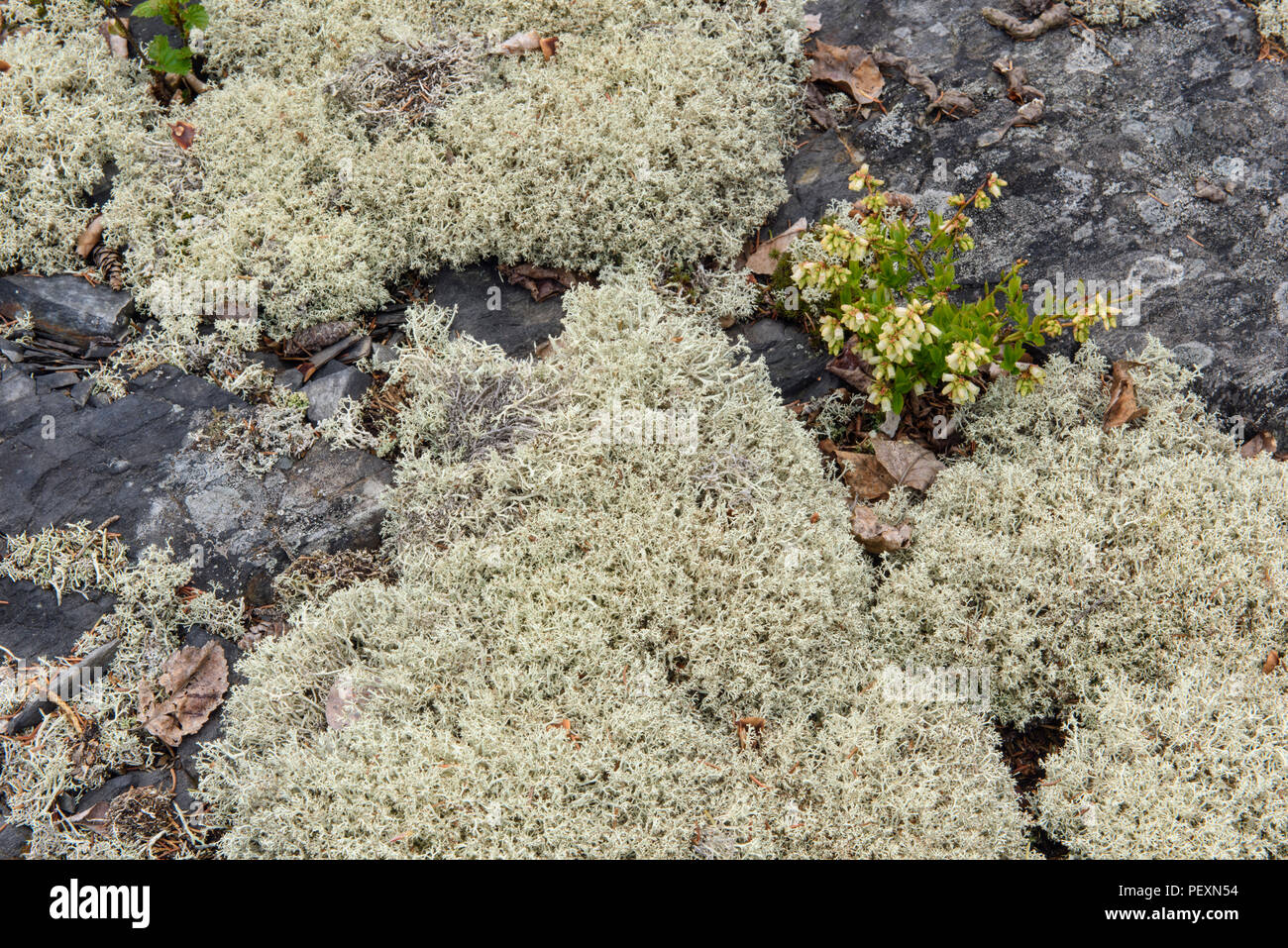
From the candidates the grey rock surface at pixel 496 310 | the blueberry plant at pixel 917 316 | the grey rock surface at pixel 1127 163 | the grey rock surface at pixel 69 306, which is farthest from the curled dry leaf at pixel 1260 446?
the grey rock surface at pixel 69 306

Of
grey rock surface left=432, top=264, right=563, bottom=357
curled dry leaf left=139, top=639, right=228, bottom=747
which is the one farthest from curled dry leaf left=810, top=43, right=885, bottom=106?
curled dry leaf left=139, top=639, right=228, bottom=747

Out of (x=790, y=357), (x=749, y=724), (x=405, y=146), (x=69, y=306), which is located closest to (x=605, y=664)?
(x=749, y=724)

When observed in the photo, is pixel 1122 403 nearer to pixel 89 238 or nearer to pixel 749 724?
pixel 749 724

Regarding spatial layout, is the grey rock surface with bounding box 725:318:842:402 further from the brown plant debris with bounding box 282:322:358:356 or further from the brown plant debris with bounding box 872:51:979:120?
the brown plant debris with bounding box 282:322:358:356

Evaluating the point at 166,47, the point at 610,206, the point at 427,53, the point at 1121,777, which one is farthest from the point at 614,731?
the point at 166,47
